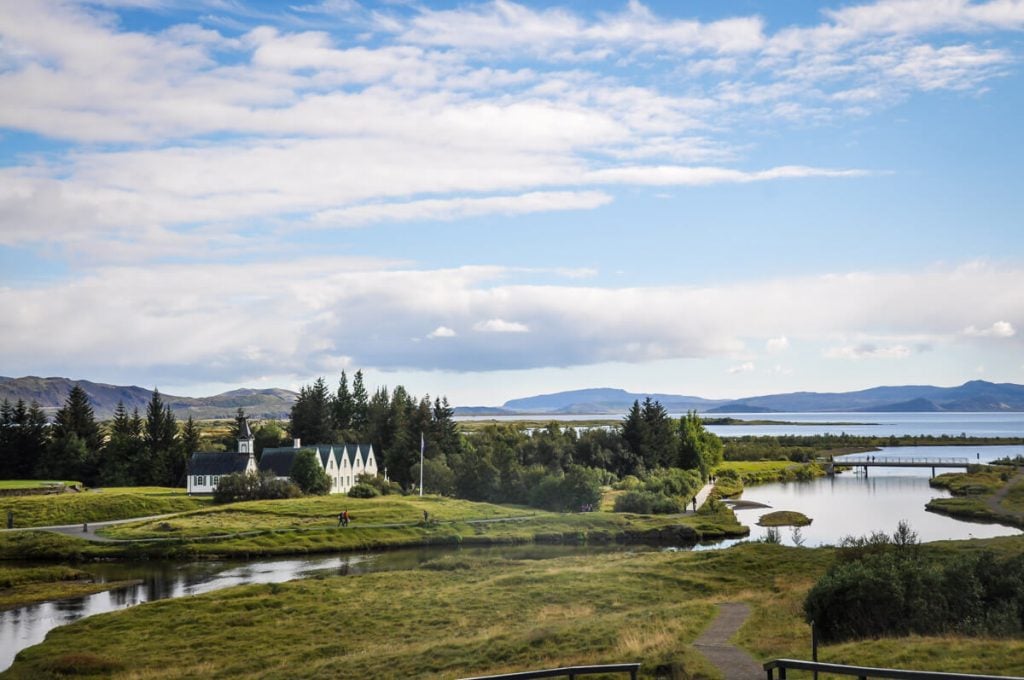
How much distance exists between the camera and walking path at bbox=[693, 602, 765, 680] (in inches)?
808

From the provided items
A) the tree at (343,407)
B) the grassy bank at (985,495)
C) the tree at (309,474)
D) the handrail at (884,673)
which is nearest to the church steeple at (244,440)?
the tree at (309,474)

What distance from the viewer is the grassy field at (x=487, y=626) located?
2311 centimetres

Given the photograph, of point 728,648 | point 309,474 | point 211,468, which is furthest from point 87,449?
point 728,648

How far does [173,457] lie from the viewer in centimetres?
11356

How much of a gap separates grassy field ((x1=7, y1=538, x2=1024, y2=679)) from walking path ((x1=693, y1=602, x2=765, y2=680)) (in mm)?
491

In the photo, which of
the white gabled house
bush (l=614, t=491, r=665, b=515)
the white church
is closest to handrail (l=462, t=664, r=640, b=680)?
bush (l=614, t=491, r=665, b=515)

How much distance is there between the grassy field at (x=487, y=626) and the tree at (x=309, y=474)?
153 ft

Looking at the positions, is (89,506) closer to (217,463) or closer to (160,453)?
(217,463)

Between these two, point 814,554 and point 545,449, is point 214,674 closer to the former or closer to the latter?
point 814,554

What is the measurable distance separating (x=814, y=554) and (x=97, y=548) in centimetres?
5408

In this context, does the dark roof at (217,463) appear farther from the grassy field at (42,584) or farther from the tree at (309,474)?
the grassy field at (42,584)

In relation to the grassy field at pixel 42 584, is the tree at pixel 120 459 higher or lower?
higher

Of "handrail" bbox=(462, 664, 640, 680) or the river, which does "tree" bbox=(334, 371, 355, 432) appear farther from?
"handrail" bbox=(462, 664, 640, 680)

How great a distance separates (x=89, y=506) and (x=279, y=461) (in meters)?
26.1
